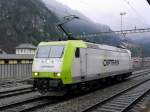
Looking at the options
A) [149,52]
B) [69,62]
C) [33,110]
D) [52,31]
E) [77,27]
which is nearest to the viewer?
[33,110]

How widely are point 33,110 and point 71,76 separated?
3.84m

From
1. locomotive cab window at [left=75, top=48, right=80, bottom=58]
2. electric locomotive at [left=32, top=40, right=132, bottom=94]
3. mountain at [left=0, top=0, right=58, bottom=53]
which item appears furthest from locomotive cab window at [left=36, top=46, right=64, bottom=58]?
mountain at [left=0, top=0, right=58, bottom=53]

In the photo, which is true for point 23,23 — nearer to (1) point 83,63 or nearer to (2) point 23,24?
(2) point 23,24

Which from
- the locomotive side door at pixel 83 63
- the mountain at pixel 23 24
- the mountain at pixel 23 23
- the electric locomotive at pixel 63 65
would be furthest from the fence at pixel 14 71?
the mountain at pixel 23 23

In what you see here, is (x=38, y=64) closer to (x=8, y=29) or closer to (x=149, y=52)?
(x=149, y=52)

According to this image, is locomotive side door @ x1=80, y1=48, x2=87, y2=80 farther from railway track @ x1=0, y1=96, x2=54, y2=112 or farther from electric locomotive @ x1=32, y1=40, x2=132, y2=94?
railway track @ x1=0, y1=96, x2=54, y2=112

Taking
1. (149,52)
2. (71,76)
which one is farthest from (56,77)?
(149,52)

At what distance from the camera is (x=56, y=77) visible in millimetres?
16406

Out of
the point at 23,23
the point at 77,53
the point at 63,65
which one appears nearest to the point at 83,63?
the point at 77,53

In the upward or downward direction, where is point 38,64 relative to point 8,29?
downward

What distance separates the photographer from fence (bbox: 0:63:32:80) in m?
34.1

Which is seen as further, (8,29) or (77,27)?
(8,29)

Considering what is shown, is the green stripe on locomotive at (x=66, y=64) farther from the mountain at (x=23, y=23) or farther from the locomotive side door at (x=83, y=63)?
the mountain at (x=23, y=23)

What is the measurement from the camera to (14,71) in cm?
3550
